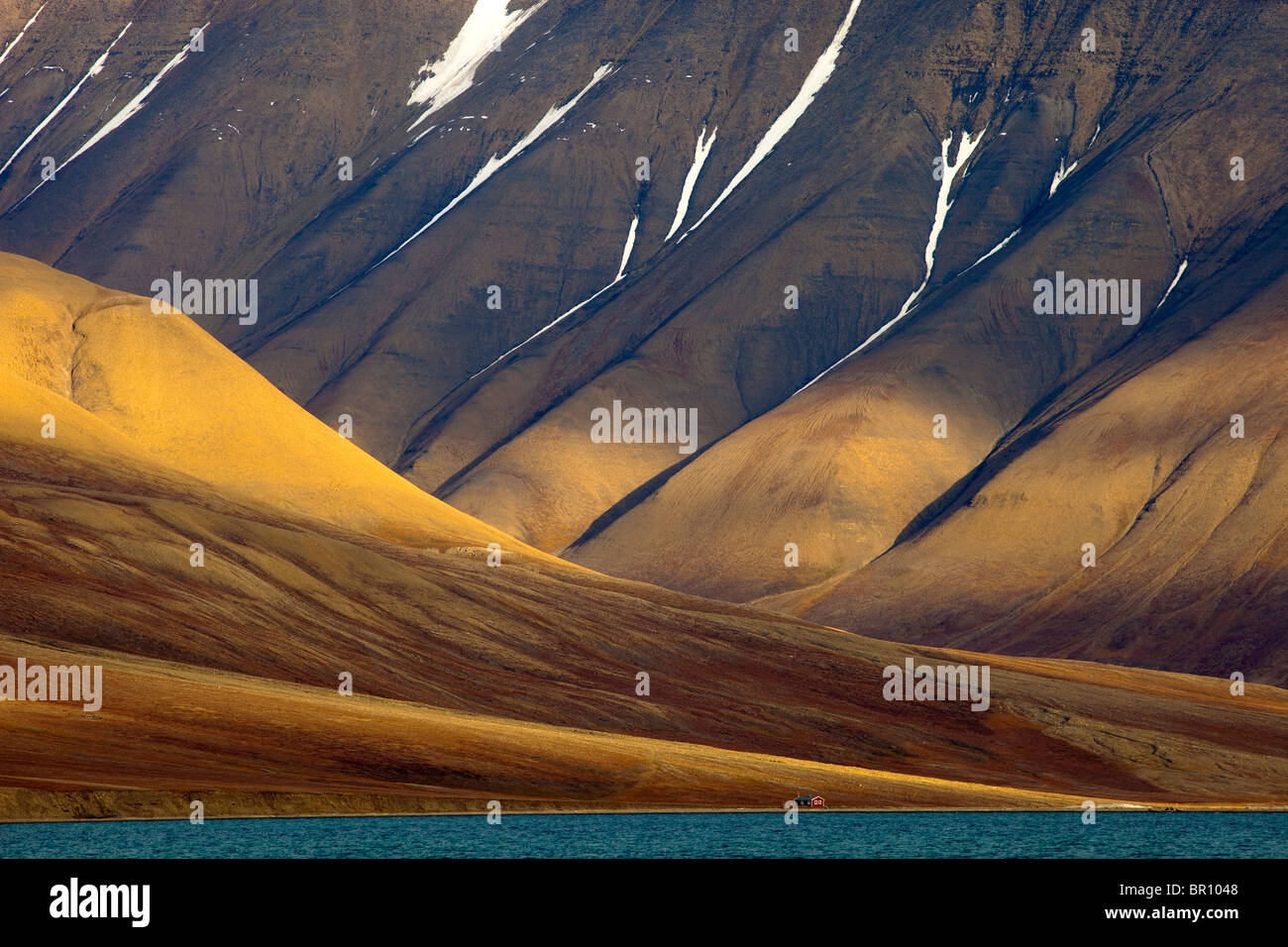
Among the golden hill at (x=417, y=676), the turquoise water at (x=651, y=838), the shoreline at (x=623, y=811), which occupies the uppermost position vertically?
the golden hill at (x=417, y=676)

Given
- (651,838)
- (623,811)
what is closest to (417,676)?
(623,811)

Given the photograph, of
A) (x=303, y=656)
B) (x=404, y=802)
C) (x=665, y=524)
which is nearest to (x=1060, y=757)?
(x=303, y=656)

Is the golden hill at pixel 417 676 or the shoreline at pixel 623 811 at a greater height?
the golden hill at pixel 417 676

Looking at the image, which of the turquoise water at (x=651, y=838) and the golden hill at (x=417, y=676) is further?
the golden hill at (x=417, y=676)

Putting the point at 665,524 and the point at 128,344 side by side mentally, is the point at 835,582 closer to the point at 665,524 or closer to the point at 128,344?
the point at 665,524

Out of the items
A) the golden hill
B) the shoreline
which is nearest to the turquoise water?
the shoreline

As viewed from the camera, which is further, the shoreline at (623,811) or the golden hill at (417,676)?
the golden hill at (417,676)

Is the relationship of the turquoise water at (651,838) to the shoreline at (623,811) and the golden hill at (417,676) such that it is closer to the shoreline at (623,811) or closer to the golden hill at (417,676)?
the shoreline at (623,811)

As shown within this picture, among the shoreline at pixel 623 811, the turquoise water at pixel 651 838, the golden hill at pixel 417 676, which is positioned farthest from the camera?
the golden hill at pixel 417 676

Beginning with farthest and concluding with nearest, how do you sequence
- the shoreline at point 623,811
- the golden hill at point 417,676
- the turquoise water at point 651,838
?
the golden hill at point 417,676 < the shoreline at point 623,811 < the turquoise water at point 651,838

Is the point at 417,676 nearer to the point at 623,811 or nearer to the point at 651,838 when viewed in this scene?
the point at 623,811

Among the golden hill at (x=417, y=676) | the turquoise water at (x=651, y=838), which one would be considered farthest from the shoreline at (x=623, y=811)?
the golden hill at (x=417, y=676)
